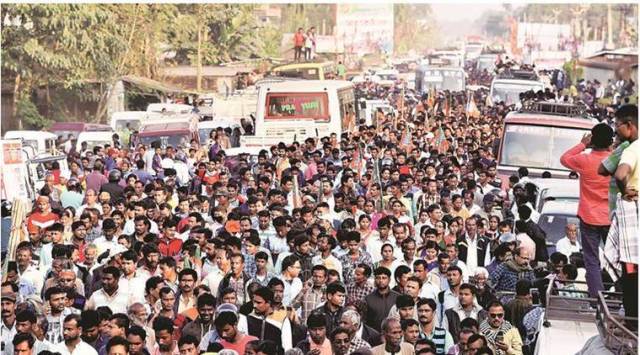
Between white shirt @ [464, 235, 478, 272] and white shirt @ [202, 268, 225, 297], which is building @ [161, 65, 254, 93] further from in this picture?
white shirt @ [202, 268, 225, 297]

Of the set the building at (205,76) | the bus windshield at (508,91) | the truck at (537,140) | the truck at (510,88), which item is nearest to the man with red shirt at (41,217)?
the truck at (537,140)

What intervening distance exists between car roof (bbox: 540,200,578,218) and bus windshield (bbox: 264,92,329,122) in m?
14.1

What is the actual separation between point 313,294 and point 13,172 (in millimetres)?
9396

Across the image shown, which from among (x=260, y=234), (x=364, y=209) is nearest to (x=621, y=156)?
(x=260, y=234)

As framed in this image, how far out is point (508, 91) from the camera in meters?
44.2

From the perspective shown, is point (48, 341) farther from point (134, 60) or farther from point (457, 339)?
point (134, 60)

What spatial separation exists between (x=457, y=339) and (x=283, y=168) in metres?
9.74

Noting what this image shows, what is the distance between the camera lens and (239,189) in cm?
1691

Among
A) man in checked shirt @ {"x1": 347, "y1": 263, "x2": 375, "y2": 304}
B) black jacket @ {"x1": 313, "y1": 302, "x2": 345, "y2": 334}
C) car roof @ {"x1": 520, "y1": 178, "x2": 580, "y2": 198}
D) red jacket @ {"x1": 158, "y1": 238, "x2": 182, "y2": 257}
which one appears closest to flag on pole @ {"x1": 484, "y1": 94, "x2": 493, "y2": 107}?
car roof @ {"x1": 520, "y1": 178, "x2": 580, "y2": 198}

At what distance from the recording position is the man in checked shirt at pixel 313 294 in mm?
10859

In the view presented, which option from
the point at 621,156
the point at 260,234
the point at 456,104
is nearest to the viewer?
the point at 621,156

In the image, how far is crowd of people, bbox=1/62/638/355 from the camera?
9.05m

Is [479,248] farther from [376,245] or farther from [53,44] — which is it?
[53,44]

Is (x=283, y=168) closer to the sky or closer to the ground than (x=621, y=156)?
closer to the ground
